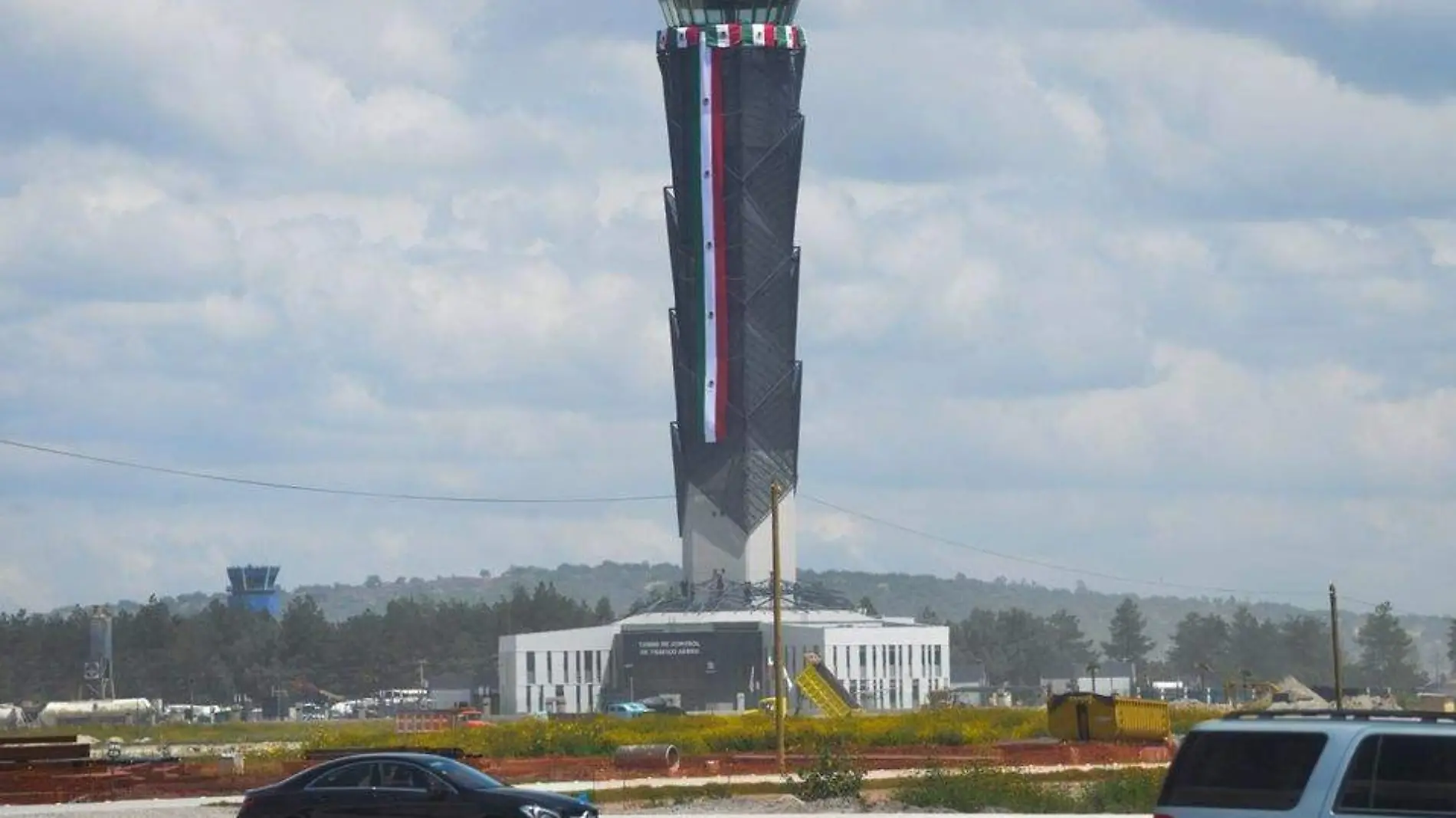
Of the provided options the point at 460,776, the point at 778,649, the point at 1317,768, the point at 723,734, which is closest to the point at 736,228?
the point at 723,734

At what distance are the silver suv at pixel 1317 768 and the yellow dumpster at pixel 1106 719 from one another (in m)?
59.0

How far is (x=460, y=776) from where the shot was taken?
36.1 metres

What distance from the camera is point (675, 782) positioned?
202 ft

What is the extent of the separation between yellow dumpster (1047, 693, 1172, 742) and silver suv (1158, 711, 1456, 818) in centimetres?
5898

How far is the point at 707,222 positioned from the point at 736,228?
1932 mm

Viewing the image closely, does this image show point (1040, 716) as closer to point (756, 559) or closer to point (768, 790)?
point (768, 790)

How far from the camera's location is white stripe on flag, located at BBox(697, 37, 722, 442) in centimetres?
15125

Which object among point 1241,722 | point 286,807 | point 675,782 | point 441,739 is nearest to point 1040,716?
point 441,739

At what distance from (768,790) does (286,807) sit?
71.6 ft

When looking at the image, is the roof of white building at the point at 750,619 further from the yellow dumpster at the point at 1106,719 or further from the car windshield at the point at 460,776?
the car windshield at the point at 460,776

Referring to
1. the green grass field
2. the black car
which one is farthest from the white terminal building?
the black car

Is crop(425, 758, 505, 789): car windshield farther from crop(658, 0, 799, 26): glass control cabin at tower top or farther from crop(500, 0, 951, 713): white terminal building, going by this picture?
crop(658, 0, 799, 26): glass control cabin at tower top

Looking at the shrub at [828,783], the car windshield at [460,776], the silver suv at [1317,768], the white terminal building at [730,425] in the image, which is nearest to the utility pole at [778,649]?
the shrub at [828,783]

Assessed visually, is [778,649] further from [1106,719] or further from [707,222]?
[707,222]
